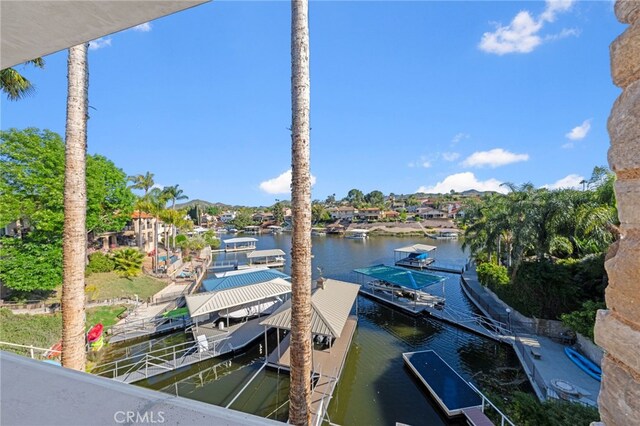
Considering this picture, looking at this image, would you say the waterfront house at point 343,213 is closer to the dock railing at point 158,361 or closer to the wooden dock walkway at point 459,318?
the wooden dock walkway at point 459,318

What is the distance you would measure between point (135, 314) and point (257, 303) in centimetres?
663

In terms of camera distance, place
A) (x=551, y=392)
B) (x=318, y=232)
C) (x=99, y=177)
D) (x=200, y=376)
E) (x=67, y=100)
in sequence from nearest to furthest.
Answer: (x=67, y=100) → (x=551, y=392) → (x=200, y=376) → (x=99, y=177) → (x=318, y=232)

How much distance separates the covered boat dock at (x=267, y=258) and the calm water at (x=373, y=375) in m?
15.4

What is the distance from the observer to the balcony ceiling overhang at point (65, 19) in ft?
4.63

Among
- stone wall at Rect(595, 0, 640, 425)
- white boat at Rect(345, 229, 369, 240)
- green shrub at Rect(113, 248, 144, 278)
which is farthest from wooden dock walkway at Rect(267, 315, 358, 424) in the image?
white boat at Rect(345, 229, 369, 240)

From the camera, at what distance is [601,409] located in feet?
2.96

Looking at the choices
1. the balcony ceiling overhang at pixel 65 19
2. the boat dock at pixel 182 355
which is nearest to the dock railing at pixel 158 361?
the boat dock at pixel 182 355

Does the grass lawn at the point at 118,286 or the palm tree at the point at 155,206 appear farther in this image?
the palm tree at the point at 155,206

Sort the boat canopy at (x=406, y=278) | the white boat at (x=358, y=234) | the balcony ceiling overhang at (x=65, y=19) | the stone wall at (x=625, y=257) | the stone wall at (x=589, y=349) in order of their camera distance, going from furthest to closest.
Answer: the white boat at (x=358, y=234) → the boat canopy at (x=406, y=278) → the stone wall at (x=589, y=349) → the balcony ceiling overhang at (x=65, y=19) → the stone wall at (x=625, y=257)

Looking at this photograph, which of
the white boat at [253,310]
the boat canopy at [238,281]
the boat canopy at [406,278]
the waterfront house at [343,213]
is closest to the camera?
the white boat at [253,310]

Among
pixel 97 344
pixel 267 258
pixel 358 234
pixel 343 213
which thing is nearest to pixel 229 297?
pixel 97 344

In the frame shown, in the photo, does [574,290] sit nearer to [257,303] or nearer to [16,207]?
[257,303]

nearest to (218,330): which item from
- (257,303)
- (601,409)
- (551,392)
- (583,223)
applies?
(257,303)

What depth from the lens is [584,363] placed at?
8.88 metres
